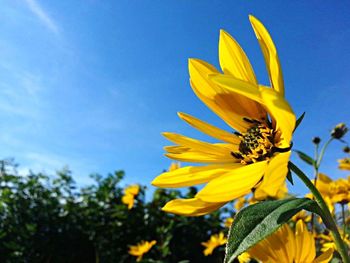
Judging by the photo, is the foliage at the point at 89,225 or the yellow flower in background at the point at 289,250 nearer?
the yellow flower in background at the point at 289,250

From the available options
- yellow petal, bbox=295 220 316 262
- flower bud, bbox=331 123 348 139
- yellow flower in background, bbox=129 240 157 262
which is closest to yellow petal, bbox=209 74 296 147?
yellow petal, bbox=295 220 316 262

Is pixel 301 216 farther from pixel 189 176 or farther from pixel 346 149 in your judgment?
pixel 189 176

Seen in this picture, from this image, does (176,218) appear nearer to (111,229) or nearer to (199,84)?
(111,229)

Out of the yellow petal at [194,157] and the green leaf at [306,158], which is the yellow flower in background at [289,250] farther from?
the green leaf at [306,158]

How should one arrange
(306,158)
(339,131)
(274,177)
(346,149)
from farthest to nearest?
(346,149) → (339,131) → (306,158) → (274,177)

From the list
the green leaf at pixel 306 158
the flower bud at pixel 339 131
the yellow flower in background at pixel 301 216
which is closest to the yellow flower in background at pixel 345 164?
the flower bud at pixel 339 131

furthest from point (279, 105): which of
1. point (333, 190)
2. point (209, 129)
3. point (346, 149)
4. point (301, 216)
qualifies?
point (346, 149)

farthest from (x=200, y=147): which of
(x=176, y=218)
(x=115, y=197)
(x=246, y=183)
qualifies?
(x=115, y=197)
